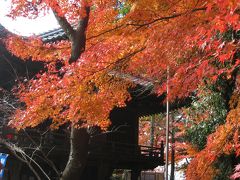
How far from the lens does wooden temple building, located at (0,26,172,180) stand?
37.8 feet

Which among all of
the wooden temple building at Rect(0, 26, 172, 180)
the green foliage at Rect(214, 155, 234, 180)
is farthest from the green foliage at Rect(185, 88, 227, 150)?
the wooden temple building at Rect(0, 26, 172, 180)

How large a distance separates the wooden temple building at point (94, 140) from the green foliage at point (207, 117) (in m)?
1.76

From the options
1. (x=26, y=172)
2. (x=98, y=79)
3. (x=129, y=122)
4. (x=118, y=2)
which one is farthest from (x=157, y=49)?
(x=129, y=122)

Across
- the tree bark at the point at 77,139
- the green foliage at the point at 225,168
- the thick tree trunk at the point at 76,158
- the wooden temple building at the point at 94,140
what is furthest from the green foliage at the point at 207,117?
the thick tree trunk at the point at 76,158

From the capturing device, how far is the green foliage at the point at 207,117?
10.8 meters

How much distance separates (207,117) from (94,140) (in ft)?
16.7

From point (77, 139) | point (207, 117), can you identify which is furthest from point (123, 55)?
point (207, 117)

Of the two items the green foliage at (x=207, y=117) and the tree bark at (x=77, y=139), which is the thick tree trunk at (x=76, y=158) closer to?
the tree bark at (x=77, y=139)

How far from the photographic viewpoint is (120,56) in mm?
7449

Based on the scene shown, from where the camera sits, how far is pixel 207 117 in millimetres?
11203

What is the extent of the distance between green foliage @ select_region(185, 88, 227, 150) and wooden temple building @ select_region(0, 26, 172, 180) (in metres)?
1.76

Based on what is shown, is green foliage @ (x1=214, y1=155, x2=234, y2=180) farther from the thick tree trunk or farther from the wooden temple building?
the thick tree trunk

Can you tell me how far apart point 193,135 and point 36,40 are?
5864mm

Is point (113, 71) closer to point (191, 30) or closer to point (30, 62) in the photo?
point (191, 30)
